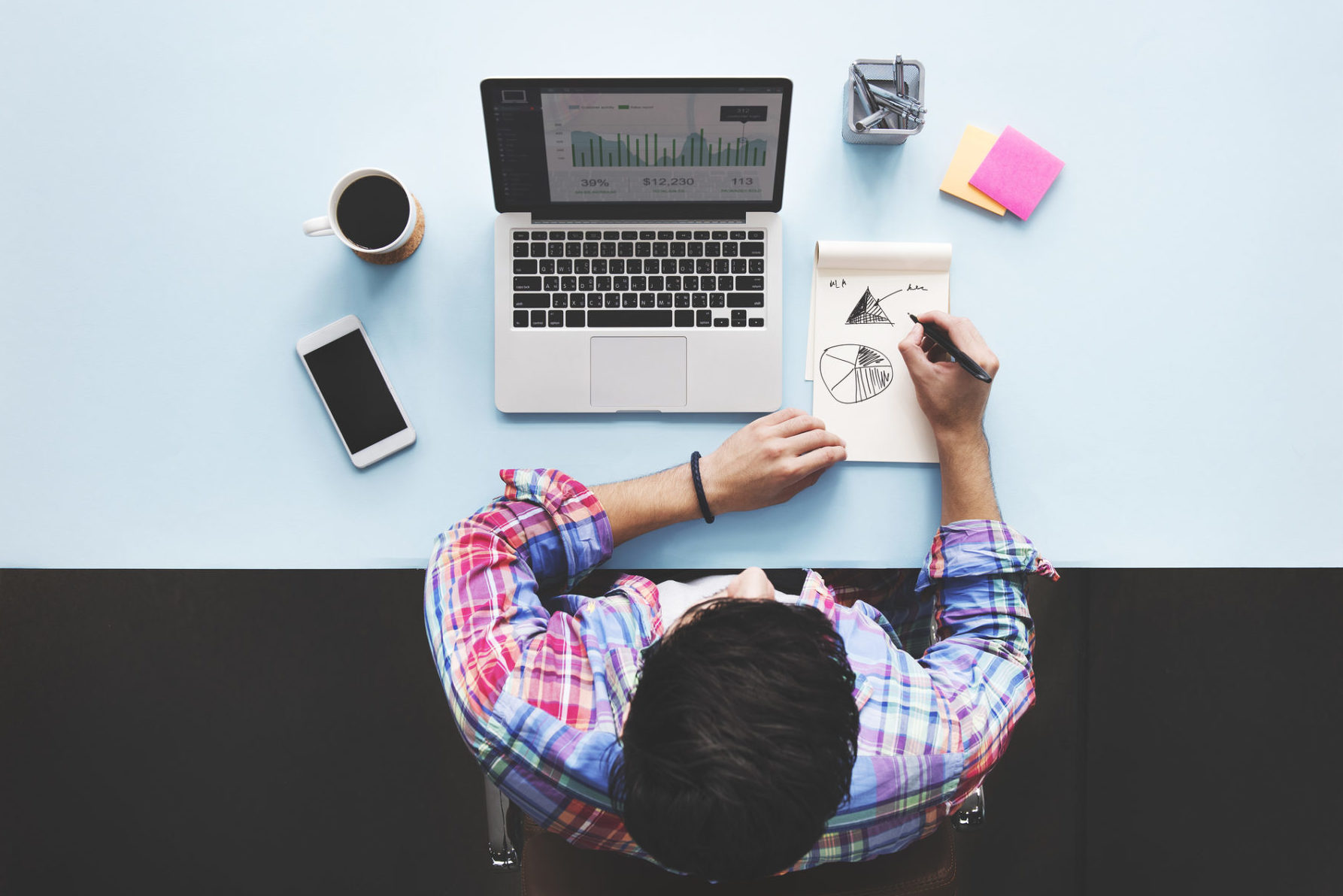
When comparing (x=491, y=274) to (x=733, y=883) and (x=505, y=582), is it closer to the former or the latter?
(x=505, y=582)

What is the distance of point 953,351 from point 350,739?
4.48 feet

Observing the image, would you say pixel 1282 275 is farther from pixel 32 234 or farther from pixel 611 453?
pixel 32 234

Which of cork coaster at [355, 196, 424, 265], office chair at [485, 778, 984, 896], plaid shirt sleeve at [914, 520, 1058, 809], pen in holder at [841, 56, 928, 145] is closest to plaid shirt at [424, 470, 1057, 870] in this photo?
plaid shirt sleeve at [914, 520, 1058, 809]

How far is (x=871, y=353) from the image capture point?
846 mm

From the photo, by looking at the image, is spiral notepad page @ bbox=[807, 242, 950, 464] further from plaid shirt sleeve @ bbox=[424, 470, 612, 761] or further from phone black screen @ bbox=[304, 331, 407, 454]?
phone black screen @ bbox=[304, 331, 407, 454]

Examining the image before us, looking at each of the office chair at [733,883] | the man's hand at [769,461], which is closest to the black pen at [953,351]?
the man's hand at [769,461]

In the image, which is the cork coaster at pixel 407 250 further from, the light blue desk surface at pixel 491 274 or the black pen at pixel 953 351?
the black pen at pixel 953 351

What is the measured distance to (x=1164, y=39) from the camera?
86cm

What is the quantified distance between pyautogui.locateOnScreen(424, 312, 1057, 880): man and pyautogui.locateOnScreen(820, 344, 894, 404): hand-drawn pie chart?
40 millimetres

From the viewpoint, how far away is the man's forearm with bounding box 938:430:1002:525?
80 centimetres

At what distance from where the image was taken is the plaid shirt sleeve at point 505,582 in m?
0.66

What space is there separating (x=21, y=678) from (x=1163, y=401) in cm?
214

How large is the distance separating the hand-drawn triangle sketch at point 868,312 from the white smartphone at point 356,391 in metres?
0.57

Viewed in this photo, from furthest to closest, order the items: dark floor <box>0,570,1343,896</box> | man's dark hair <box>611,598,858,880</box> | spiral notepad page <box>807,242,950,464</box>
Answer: dark floor <box>0,570,1343,896</box>
spiral notepad page <box>807,242,950,464</box>
man's dark hair <box>611,598,858,880</box>
